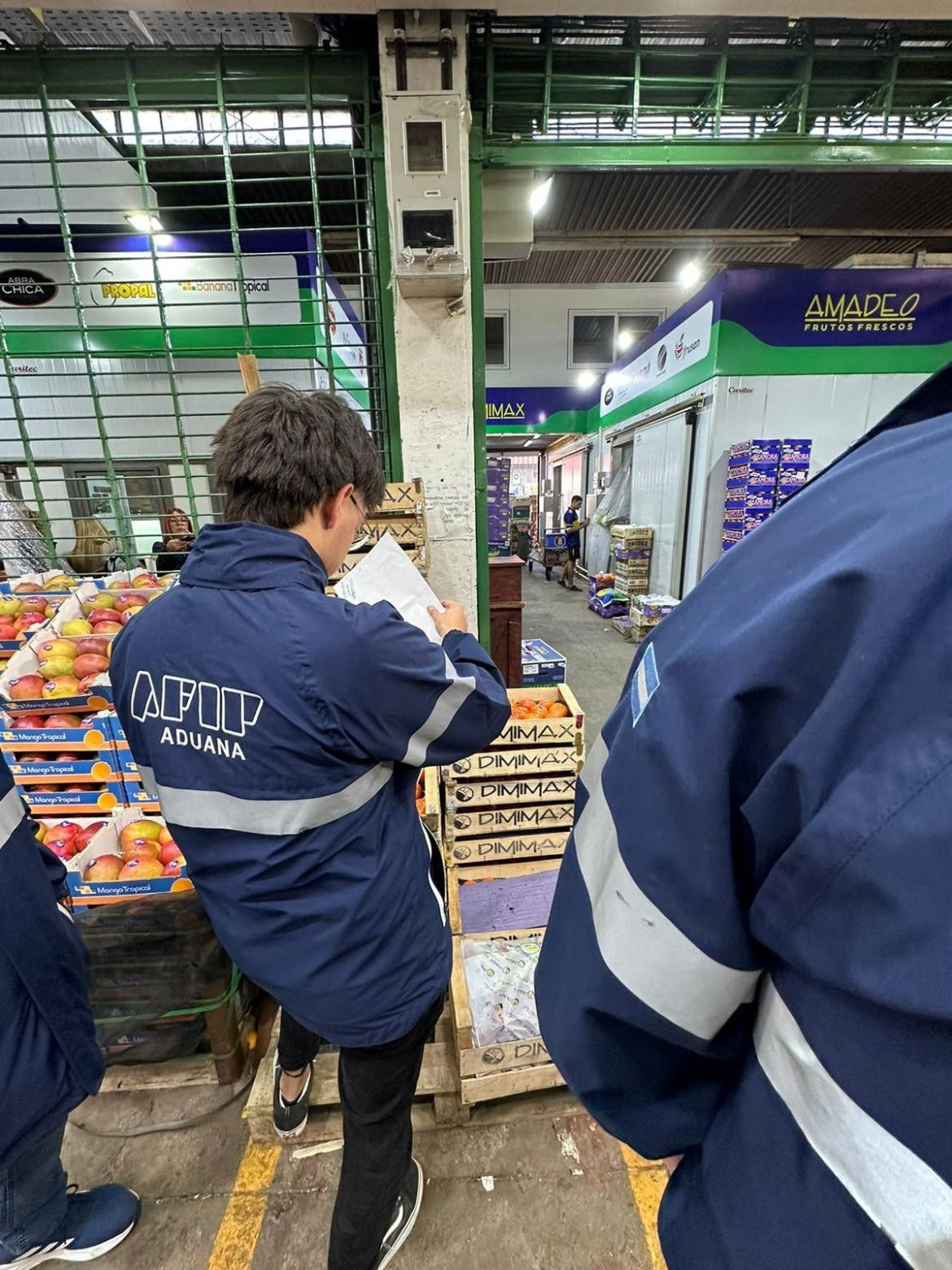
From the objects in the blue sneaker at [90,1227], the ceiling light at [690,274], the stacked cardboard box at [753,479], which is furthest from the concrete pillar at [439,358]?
the ceiling light at [690,274]

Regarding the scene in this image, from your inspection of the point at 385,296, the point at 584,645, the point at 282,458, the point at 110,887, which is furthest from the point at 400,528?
the point at 584,645

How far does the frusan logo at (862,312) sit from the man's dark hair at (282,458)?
7489 mm

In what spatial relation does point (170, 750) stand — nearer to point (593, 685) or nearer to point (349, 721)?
point (349, 721)

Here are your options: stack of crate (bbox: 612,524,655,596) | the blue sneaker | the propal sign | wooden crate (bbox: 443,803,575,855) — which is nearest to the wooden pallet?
the blue sneaker

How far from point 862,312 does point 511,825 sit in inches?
299

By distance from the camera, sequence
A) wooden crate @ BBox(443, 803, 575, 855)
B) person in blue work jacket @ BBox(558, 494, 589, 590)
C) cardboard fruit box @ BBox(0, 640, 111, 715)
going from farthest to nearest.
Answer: person in blue work jacket @ BBox(558, 494, 589, 590)
wooden crate @ BBox(443, 803, 575, 855)
cardboard fruit box @ BBox(0, 640, 111, 715)

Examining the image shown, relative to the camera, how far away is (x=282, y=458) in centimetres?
108

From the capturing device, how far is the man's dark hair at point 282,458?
1087mm

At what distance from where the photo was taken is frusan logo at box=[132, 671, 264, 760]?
0.98 meters

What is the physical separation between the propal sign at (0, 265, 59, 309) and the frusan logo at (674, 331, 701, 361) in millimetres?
6738

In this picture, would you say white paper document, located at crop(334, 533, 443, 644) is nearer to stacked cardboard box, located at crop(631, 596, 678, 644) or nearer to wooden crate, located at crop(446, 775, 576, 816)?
wooden crate, located at crop(446, 775, 576, 816)

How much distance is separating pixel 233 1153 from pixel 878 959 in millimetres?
2177

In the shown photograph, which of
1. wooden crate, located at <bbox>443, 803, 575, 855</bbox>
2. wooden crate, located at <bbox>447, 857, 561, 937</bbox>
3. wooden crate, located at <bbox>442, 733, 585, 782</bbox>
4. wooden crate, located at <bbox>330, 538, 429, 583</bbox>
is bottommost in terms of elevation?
wooden crate, located at <bbox>447, 857, 561, 937</bbox>

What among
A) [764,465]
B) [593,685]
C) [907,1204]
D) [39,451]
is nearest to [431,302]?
[907,1204]
